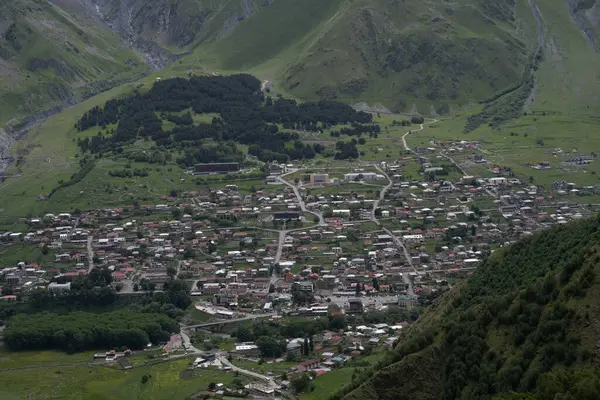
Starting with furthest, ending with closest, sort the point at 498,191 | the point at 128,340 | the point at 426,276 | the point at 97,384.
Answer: the point at 498,191 < the point at 426,276 < the point at 128,340 < the point at 97,384

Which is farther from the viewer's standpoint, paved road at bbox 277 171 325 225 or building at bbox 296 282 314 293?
paved road at bbox 277 171 325 225

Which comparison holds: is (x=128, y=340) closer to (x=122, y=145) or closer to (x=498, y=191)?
(x=498, y=191)

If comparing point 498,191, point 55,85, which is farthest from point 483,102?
point 55,85

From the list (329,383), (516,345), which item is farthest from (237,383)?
(516,345)

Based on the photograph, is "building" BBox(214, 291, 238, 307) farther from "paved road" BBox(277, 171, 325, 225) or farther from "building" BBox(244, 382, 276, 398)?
"paved road" BBox(277, 171, 325, 225)

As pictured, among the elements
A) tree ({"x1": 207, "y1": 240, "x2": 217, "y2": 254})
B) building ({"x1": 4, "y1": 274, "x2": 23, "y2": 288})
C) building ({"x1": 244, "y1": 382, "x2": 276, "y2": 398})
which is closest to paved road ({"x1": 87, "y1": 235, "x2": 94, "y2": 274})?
building ({"x1": 4, "y1": 274, "x2": 23, "y2": 288})

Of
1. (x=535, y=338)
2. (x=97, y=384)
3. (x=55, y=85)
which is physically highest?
(x=55, y=85)
